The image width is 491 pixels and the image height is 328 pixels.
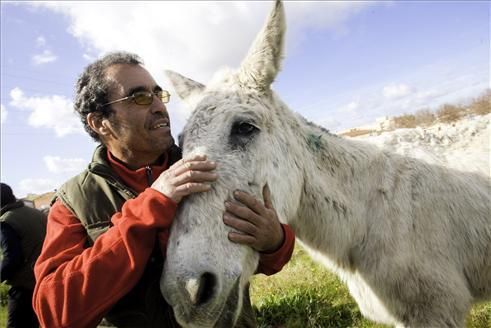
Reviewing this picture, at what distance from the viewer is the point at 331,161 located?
129 inches

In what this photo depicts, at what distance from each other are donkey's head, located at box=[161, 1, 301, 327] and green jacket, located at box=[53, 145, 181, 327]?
50cm

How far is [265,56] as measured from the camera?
2824 mm

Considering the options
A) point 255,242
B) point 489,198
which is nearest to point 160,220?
point 255,242

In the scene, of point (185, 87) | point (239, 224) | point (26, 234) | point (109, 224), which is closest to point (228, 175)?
point (239, 224)

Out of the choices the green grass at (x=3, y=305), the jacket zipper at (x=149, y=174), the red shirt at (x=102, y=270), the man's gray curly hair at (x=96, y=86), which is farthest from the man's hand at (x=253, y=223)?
the green grass at (x=3, y=305)

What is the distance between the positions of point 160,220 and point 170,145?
37.0 inches

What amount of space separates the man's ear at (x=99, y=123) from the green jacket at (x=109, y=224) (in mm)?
363

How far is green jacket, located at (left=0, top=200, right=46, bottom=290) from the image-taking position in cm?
616

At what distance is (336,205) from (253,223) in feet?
3.59

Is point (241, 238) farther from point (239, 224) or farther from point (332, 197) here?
point (332, 197)

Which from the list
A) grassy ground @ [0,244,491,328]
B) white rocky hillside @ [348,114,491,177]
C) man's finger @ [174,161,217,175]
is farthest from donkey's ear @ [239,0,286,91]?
grassy ground @ [0,244,491,328]

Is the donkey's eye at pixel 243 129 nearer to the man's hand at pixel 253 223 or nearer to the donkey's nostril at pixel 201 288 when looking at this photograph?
the man's hand at pixel 253 223

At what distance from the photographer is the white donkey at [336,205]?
2.24 metres

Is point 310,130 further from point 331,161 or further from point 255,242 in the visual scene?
point 255,242
